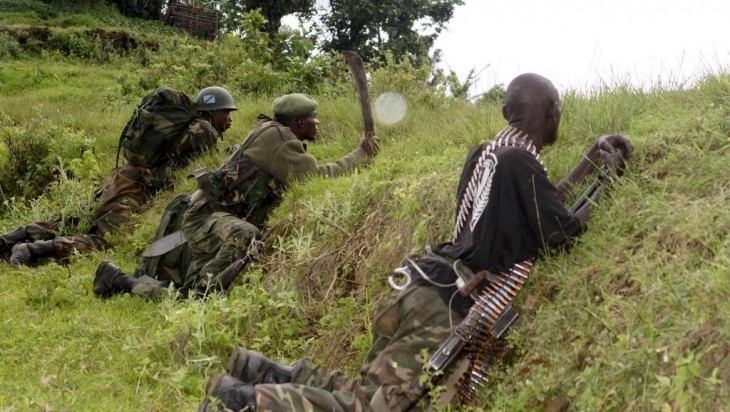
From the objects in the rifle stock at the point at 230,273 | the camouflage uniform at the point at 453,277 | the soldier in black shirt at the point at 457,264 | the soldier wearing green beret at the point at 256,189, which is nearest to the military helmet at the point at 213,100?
the soldier wearing green beret at the point at 256,189

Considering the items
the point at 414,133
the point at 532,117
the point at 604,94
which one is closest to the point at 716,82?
the point at 604,94

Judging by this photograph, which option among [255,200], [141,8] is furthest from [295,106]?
[141,8]

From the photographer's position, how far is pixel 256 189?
25.2 ft

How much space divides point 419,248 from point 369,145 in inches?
107

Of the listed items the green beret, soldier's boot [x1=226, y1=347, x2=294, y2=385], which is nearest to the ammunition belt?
soldier's boot [x1=226, y1=347, x2=294, y2=385]

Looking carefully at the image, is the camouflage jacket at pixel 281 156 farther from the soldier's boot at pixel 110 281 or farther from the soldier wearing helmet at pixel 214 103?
the soldier wearing helmet at pixel 214 103

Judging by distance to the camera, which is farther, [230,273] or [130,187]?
[130,187]

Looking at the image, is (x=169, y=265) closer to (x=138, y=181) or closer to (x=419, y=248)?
(x=138, y=181)

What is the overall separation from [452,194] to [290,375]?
6.02 feet

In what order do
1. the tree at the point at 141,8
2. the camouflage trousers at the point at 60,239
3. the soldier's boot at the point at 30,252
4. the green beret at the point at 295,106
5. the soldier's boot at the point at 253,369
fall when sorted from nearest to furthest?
the soldier's boot at the point at 253,369 < the green beret at the point at 295,106 < the soldier's boot at the point at 30,252 < the camouflage trousers at the point at 60,239 < the tree at the point at 141,8

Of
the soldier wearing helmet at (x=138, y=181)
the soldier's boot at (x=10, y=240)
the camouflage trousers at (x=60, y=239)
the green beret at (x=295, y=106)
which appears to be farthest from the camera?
the soldier wearing helmet at (x=138, y=181)

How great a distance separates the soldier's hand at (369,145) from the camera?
7988 mm

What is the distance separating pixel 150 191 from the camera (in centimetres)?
1015

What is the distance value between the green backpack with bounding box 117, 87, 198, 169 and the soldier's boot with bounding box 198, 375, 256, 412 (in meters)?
5.86
